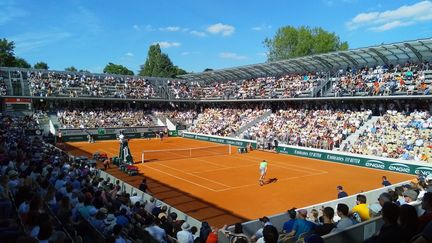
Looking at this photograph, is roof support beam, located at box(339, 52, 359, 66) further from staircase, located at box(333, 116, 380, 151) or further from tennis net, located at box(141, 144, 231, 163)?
tennis net, located at box(141, 144, 231, 163)

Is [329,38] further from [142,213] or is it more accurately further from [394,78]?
[142,213]

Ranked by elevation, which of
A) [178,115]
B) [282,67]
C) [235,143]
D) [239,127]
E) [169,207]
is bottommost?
[235,143]

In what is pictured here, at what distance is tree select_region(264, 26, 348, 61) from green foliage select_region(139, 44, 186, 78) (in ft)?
112

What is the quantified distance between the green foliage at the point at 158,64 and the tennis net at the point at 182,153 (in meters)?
70.7

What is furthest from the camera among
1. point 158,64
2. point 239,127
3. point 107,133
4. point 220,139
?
point 158,64

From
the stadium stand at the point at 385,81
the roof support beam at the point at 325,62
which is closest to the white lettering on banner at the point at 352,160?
the stadium stand at the point at 385,81

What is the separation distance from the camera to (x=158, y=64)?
10731 cm

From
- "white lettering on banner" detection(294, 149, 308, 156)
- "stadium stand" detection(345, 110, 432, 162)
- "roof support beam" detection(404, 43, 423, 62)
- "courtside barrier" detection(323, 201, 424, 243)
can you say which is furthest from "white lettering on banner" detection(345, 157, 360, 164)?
"courtside barrier" detection(323, 201, 424, 243)

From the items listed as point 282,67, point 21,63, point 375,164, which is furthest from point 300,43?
point 21,63

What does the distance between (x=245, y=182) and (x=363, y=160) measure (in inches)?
460

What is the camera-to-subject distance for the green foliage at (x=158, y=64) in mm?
107125

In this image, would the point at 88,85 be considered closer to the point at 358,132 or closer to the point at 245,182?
the point at 245,182

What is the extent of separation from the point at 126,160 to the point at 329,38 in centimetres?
6861

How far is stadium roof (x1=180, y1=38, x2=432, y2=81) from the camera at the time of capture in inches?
1362
